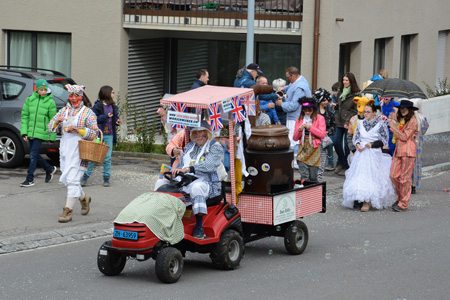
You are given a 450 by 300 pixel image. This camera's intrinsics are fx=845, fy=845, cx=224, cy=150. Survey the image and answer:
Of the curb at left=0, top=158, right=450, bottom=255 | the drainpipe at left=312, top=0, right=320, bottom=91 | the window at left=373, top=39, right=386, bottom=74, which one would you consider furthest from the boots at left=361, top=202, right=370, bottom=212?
the window at left=373, top=39, right=386, bottom=74

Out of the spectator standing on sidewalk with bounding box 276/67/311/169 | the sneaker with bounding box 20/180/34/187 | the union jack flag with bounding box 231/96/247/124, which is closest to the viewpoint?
the union jack flag with bounding box 231/96/247/124

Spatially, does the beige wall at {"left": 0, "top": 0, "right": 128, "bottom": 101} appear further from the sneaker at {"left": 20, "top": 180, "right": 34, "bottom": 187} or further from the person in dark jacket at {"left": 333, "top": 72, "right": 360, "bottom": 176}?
the sneaker at {"left": 20, "top": 180, "right": 34, "bottom": 187}

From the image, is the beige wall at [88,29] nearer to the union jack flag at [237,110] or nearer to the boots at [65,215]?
the boots at [65,215]

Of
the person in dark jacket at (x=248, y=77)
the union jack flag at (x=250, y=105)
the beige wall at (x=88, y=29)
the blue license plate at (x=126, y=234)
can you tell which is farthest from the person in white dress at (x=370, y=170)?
the beige wall at (x=88, y=29)

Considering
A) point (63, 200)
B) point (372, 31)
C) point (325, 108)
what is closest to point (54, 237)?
point (63, 200)

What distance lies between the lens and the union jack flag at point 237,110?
8703 millimetres

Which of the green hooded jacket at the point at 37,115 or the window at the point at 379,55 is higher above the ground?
the window at the point at 379,55

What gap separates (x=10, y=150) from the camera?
1484 centimetres

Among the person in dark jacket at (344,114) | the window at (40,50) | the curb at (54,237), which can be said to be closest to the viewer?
the curb at (54,237)

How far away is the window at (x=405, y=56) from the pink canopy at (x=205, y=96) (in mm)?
17388

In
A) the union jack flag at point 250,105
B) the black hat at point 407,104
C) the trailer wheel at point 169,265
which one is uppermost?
the black hat at point 407,104

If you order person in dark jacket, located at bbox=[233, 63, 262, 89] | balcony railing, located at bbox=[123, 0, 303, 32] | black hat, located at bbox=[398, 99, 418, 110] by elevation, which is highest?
balcony railing, located at bbox=[123, 0, 303, 32]

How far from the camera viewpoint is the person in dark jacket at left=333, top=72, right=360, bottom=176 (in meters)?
15.4

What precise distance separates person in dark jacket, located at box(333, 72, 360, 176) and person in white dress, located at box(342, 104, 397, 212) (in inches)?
117
